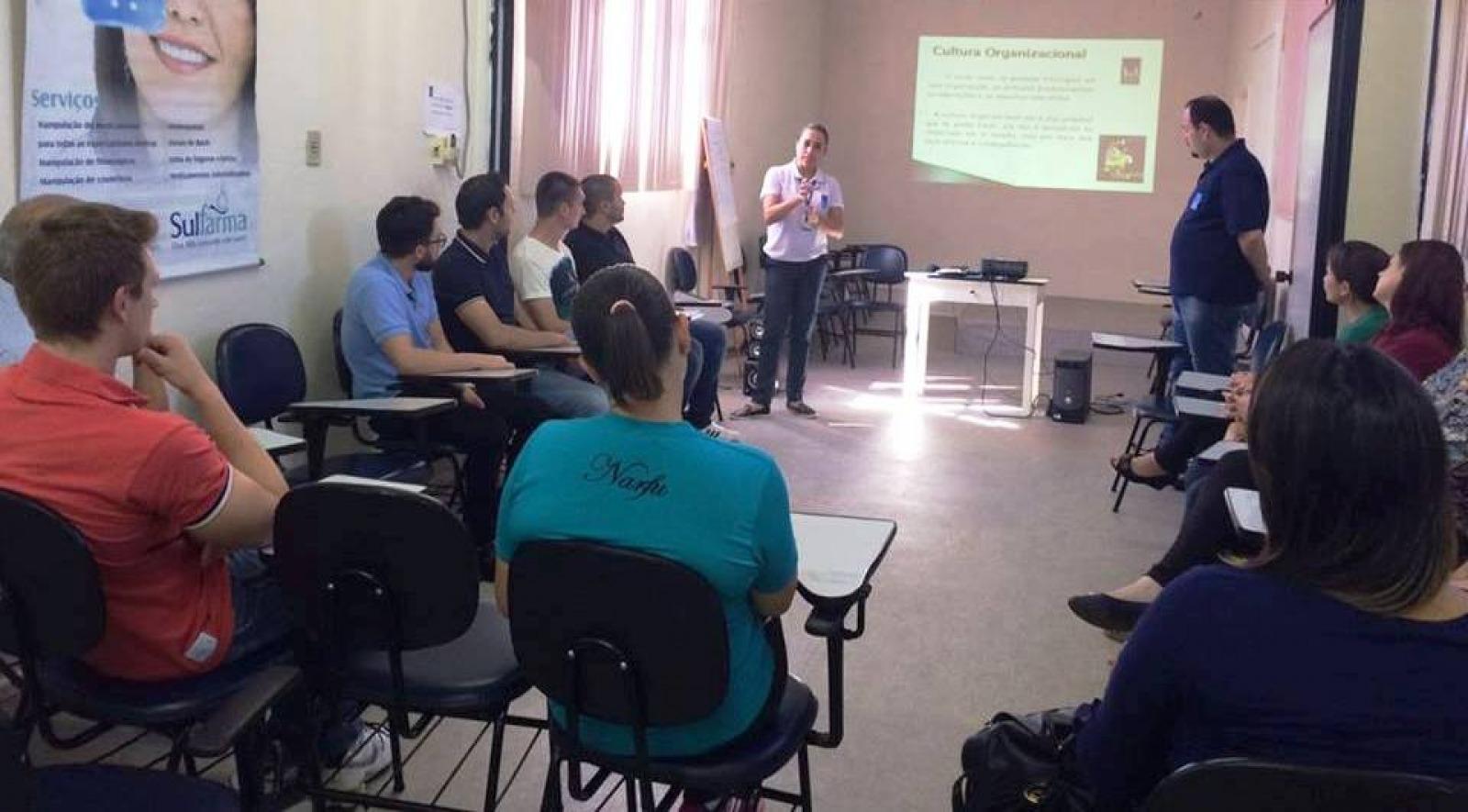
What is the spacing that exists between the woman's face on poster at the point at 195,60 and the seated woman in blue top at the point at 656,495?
1860 mm

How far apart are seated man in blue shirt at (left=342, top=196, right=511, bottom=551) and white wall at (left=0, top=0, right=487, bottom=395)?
0.25 m

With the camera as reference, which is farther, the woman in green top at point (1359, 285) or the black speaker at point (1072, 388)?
the black speaker at point (1072, 388)

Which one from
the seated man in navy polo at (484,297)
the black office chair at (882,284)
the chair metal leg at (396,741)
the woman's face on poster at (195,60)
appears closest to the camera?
the chair metal leg at (396,741)

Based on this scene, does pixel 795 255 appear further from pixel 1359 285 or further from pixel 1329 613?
pixel 1329 613

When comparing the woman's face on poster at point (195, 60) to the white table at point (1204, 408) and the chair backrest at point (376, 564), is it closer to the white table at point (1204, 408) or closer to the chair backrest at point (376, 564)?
the chair backrest at point (376, 564)

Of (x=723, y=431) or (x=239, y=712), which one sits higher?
(x=239, y=712)

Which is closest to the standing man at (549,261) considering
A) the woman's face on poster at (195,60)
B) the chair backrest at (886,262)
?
the woman's face on poster at (195,60)

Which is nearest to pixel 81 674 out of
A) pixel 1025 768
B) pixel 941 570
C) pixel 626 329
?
pixel 626 329

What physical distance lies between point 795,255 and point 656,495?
5.10 m

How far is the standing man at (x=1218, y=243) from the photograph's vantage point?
514 centimetres

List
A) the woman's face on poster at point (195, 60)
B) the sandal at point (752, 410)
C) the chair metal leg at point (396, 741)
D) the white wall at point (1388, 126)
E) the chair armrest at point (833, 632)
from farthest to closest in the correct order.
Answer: the sandal at point (752, 410) → the white wall at point (1388, 126) → the woman's face on poster at point (195, 60) → the chair metal leg at point (396, 741) → the chair armrest at point (833, 632)

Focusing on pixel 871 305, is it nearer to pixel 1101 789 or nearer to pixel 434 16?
pixel 434 16

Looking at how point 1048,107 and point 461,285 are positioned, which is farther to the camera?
point 1048,107

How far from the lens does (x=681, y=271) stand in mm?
7363
